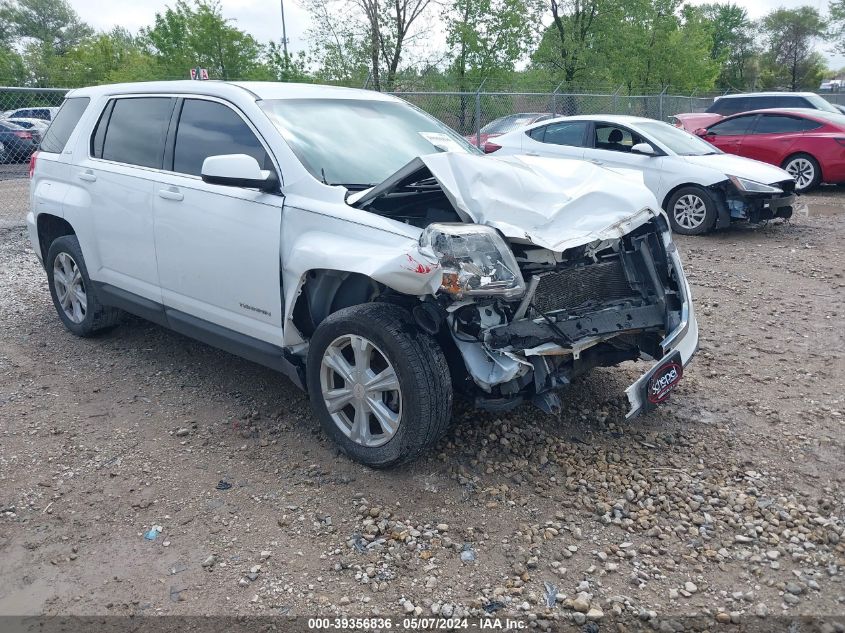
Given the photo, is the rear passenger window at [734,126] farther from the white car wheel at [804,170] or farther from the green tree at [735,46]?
the green tree at [735,46]

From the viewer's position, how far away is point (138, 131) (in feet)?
15.4

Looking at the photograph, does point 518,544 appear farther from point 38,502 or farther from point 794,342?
point 794,342

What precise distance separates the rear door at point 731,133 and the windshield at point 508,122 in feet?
15.4

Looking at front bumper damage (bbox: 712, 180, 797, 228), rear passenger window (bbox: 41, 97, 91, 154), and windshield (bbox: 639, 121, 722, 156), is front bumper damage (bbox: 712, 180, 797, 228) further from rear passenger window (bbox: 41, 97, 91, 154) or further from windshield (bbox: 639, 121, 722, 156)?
rear passenger window (bbox: 41, 97, 91, 154)

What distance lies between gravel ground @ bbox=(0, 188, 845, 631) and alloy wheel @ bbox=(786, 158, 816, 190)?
9081 millimetres

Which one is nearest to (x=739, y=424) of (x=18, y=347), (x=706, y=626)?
(x=706, y=626)

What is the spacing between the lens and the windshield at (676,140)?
943cm

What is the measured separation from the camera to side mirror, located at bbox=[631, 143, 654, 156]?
9383mm

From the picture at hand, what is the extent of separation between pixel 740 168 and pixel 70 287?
780cm

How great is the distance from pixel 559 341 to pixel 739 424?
4.62 feet

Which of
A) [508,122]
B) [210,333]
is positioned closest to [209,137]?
[210,333]

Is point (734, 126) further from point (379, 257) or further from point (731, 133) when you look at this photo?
point (379, 257)

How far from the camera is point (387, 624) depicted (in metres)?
2.57

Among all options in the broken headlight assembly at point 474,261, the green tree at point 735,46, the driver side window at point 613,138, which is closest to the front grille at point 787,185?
the driver side window at point 613,138
